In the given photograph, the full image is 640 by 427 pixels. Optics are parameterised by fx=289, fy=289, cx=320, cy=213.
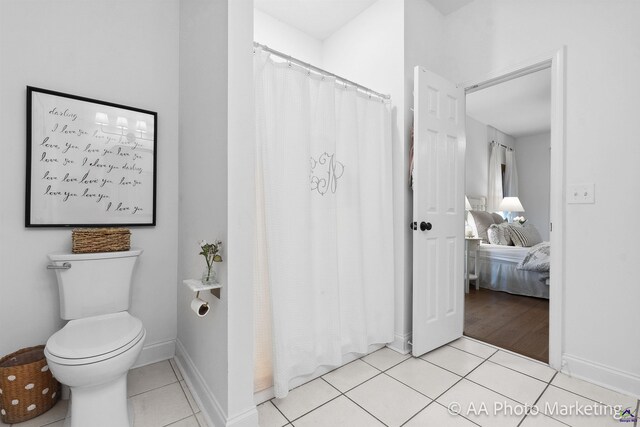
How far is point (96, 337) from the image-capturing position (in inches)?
53.1

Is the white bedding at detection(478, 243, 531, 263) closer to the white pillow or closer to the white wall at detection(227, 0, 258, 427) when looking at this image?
the white pillow

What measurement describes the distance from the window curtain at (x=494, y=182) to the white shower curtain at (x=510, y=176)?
46cm

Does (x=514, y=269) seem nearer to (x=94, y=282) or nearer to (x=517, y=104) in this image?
(x=517, y=104)

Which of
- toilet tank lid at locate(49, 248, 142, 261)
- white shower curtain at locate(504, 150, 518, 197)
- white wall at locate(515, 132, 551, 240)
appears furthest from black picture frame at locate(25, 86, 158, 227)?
white wall at locate(515, 132, 551, 240)

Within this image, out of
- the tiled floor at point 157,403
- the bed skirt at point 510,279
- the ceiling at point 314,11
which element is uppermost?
the ceiling at point 314,11

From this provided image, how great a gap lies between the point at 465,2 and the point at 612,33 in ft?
3.57

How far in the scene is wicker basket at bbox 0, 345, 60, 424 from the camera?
139 centimetres

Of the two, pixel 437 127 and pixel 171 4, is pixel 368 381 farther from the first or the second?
pixel 171 4

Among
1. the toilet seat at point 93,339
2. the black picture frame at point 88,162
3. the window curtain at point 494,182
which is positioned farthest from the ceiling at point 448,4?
the window curtain at point 494,182

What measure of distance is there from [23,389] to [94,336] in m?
0.48

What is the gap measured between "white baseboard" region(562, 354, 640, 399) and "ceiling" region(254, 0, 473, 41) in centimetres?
277

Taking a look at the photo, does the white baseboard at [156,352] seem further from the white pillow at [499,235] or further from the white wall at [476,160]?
the white wall at [476,160]

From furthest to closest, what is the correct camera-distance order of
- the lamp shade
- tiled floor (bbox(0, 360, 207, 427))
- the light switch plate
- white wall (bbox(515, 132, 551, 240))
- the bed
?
white wall (bbox(515, 132, 551, 240)), the lamp shade, the bed, the light switch plate, tiled floor (bbox(0, 360, 207, 427))

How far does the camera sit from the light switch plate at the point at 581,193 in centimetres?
179
